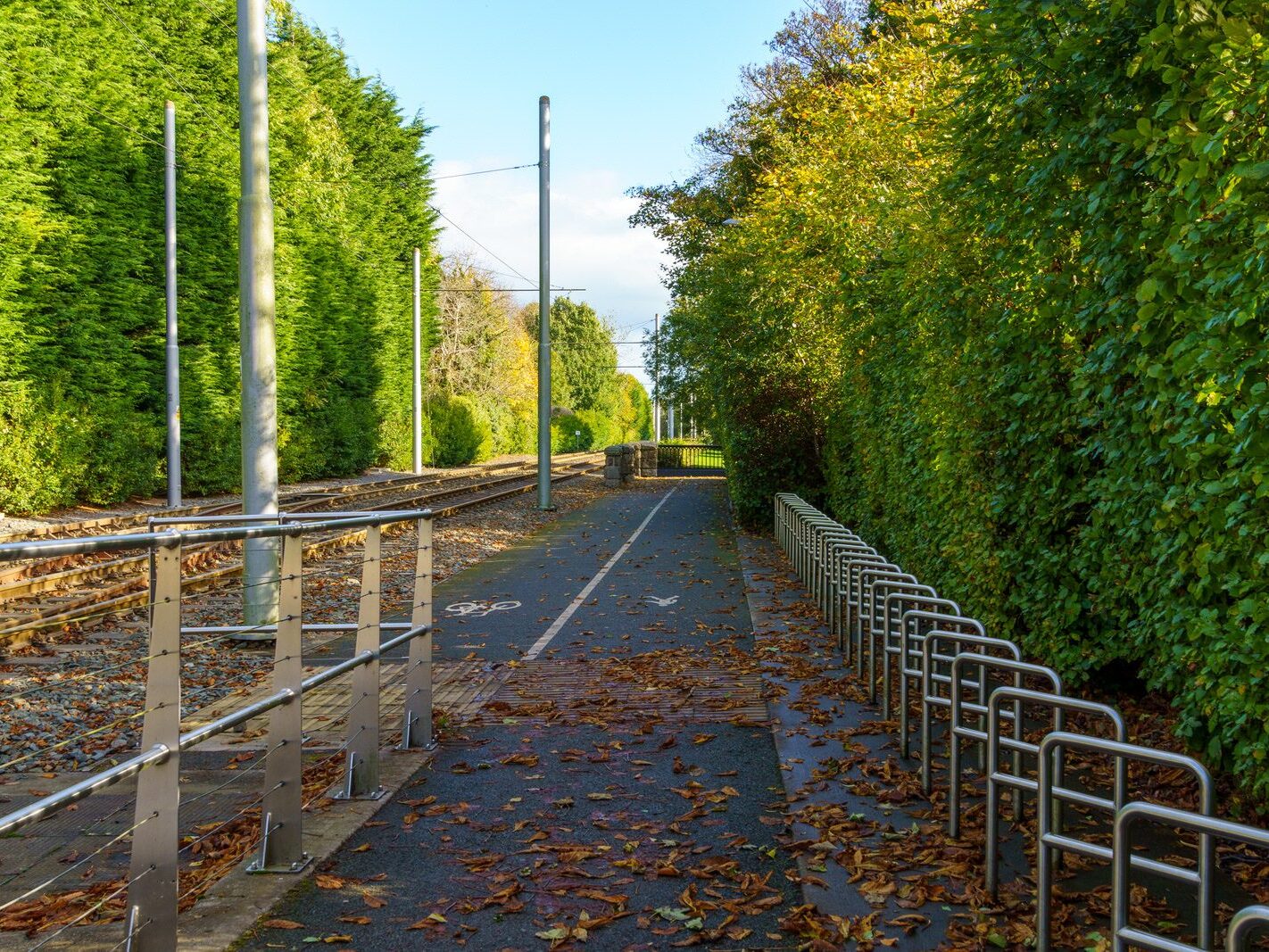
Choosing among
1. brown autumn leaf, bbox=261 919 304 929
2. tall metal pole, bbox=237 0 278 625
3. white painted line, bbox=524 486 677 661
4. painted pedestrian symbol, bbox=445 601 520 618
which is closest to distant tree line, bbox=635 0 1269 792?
white painted line, bbox=524 486 677 661

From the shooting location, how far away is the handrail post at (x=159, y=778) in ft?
12.4

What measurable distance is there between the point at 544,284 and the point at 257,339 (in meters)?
18.1

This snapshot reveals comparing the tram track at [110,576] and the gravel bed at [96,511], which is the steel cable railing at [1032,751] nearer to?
the tram track at [110,576]

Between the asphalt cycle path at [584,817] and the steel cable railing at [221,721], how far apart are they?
1.00 feet

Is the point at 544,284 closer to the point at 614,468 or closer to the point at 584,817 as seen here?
the point at 614,468

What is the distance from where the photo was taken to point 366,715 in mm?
6074

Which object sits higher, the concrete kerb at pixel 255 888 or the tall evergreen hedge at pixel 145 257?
the tall evergreen hedge at pixel 145 257

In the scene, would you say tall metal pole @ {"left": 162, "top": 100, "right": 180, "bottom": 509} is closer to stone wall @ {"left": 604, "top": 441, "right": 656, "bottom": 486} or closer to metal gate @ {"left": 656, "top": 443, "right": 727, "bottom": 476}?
stone wall @ {"left": 604, "top": 441, "right": 656, "bottom": 486}

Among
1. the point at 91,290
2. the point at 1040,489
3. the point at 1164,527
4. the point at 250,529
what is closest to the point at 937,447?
the point at 1040,489

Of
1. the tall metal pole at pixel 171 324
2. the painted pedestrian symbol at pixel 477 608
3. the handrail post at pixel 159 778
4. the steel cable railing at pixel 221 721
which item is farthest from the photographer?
the tall metal pole at pixel 171 324

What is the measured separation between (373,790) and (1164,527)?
13.8 feet

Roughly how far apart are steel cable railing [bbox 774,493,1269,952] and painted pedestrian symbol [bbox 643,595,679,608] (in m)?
3.02

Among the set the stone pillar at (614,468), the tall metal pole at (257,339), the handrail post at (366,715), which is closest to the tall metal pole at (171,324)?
the tall metal pole at (257,339)

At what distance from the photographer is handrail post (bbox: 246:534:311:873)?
4992mm
